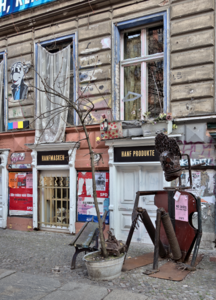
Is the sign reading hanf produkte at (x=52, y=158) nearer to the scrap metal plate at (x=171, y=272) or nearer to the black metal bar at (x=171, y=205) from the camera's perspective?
the black metal bar at (x=171, y=205)

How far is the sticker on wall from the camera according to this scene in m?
8.84

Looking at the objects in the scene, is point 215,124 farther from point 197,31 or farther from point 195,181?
point 197,31

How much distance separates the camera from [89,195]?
302 inches

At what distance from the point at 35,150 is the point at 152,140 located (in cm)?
361

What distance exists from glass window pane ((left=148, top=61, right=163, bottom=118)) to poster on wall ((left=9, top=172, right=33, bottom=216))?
4182mm

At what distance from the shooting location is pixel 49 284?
14.5ft

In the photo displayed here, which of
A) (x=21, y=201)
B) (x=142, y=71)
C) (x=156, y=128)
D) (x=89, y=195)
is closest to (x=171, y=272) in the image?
(x=156, y=128)

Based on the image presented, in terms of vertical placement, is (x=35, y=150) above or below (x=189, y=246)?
above

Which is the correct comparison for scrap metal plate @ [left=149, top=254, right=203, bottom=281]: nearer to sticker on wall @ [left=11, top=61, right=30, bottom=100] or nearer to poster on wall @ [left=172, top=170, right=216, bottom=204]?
poster on wall @ [left=172, top=170, right=216, bottom=204]

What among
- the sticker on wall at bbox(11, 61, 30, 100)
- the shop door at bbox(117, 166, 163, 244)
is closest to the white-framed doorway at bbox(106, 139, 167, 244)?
the shop door at bbox(117, 166, 163, 244)

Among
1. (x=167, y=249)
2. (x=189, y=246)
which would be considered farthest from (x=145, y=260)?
(x=189, y=246)

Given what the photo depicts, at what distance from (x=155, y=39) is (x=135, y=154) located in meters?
3.03

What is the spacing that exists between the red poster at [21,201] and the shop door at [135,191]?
2959 mm

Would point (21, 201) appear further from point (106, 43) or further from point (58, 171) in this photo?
point (106, 43)
